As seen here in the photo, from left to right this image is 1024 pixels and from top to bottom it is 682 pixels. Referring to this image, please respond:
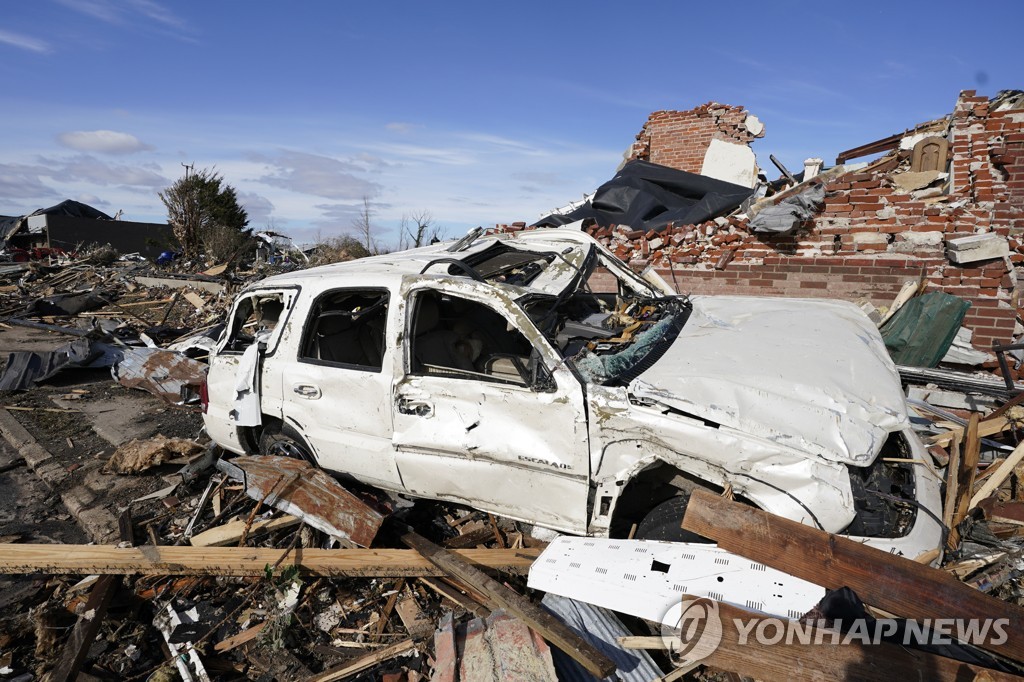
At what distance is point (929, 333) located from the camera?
577 cm

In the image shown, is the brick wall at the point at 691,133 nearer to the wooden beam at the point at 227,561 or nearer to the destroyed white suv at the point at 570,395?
the destroyed white suv at the point at 570,395

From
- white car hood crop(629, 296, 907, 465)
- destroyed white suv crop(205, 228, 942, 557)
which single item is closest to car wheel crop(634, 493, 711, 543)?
destroyed white suv crop(205, 228, 942, 557)

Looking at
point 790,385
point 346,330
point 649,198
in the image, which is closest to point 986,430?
point 790,385

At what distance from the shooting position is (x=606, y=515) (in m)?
2.91

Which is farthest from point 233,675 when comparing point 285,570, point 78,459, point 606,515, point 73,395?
point 73,395

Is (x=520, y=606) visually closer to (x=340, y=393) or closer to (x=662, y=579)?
(x=662, y=579)

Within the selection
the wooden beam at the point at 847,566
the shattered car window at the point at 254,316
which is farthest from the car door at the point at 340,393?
the wooden beam at the point at 847,566

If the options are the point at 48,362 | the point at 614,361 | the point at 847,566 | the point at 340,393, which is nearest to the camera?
the point at 847,566

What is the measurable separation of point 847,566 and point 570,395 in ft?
4.46

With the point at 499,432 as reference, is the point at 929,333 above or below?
above

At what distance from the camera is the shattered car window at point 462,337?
3.91 meters

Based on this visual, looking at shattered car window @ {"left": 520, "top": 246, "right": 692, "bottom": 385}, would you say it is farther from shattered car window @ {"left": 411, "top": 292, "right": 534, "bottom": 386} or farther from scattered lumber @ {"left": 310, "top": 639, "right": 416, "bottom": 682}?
scattered lumber @ {"left": 310, "top": 639, "right": 416, "bottom": 682}

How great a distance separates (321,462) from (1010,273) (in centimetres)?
733

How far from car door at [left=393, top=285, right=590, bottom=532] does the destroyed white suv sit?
0.03 feet
